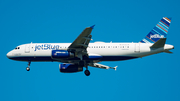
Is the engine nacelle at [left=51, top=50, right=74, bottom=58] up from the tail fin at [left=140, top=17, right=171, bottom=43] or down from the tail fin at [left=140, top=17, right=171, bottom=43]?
down

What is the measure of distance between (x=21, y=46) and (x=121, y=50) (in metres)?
14.1

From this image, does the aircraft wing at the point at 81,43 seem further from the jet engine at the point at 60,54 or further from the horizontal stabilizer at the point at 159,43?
the horizontal stabilizer at the point at 159,43

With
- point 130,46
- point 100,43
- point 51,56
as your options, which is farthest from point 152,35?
point 51,56

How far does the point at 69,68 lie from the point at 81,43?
7.07 meters

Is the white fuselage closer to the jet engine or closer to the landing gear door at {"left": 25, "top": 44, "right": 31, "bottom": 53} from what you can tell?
the landing gear door at {"left": 25, "top": 44, "right": 31, "bottom": 53}

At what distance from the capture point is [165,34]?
42812 millimetres

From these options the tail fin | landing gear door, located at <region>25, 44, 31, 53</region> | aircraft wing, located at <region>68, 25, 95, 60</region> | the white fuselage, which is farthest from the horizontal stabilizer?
landing gear door, located at <region>25, 44, 31, 53</region>

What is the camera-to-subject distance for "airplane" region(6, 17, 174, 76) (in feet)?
127

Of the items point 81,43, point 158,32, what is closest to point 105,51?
point 81,43

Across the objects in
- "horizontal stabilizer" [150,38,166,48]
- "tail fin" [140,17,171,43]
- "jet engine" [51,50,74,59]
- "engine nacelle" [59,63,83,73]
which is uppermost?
"tail fin" [140,17,171,43]

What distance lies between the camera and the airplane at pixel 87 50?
38.8 meters

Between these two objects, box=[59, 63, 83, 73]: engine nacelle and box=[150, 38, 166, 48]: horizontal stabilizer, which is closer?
box=[150, 38, 166, 48]: horizontal stabilizer

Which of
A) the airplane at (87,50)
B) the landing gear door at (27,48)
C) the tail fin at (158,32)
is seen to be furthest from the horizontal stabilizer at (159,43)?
the landing gear door at (27,48)

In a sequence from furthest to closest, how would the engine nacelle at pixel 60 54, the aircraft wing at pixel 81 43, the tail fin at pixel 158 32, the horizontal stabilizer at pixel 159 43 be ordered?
the tail fin at pixel 158 32 → the engine nacelle at pixel 60 54 → the horizontal stabilizer at pixel 159 43 → the aircraft wing at pixel 81 43
